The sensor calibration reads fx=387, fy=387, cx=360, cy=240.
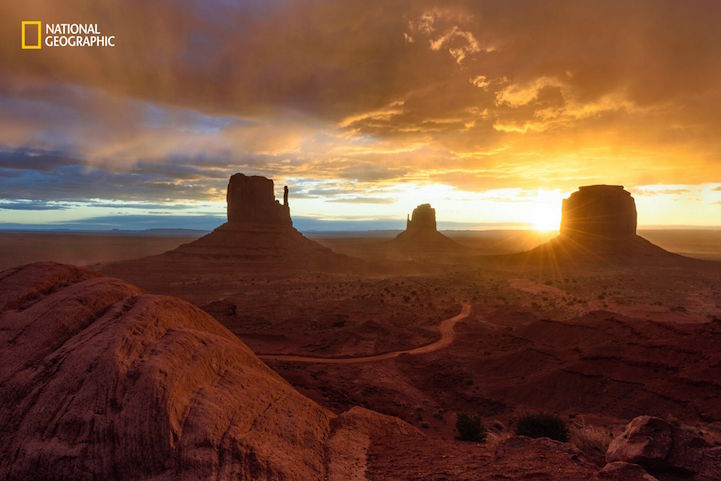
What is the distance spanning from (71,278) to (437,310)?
32.4 meters

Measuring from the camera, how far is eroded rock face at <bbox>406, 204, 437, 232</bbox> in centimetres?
14425

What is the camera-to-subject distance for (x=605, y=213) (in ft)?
272

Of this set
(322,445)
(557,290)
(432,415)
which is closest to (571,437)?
(432,415)

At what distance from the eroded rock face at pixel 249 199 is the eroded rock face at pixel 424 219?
228 feet

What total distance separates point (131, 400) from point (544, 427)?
13170mm

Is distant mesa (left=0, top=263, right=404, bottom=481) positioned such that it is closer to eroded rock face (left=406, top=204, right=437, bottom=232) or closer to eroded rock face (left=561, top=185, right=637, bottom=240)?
eroded rock face (left=561, top=185, right=637, bottom=240)

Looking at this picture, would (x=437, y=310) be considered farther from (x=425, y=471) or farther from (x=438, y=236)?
(x=438, y=236)

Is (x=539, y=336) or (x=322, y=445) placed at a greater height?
(x=322, y=445)

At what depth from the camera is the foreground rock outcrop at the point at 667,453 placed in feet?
26.7

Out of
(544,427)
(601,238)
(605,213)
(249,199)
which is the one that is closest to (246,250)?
(249,199)

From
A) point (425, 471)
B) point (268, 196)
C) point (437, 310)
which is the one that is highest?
point (268, 196)

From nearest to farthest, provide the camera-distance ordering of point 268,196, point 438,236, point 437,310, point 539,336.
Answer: point 539,336 → point 437,310 → point 268,196 → point 438,236

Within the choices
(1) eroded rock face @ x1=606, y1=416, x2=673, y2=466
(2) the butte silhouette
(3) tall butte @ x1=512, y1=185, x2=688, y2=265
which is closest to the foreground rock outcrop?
(1) eroded rock face @ x1=606, y1=416, x2=673, y2=466

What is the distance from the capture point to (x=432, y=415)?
16.6 metres
